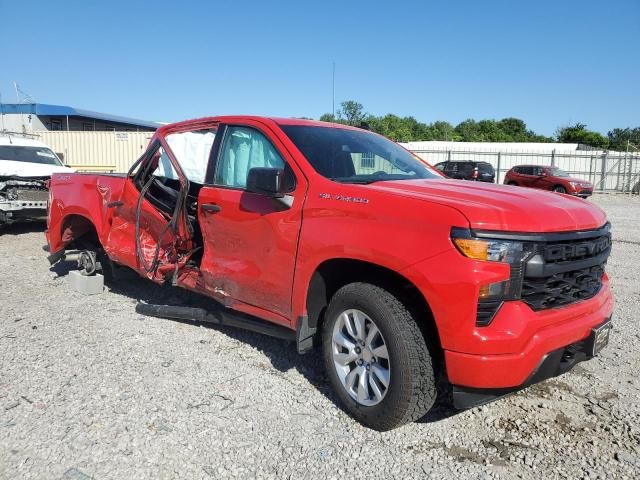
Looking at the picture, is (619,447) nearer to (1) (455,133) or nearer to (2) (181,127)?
(2) (181,127)

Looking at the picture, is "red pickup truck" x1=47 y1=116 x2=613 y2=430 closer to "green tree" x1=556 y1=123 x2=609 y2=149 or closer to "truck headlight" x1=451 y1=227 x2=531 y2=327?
"truck headlight" x1=451 y1=227 x2=531 y2=327

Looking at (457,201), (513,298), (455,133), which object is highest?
(455,133)

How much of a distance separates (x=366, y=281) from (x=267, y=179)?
3.02 ft

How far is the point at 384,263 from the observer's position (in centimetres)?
285

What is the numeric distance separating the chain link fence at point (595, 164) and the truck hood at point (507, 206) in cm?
2754

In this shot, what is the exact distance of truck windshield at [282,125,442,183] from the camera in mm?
3629

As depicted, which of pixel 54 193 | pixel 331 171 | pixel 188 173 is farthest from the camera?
pixel 54 193

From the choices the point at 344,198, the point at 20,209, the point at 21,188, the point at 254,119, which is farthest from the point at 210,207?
the point at 21,188

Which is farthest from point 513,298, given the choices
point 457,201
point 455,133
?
point 455,133

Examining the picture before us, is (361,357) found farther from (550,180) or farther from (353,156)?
(550,180)

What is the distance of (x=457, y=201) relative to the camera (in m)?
2.81

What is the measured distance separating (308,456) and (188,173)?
2922 mm

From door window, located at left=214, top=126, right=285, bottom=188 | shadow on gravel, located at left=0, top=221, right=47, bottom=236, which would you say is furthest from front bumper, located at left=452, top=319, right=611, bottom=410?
shadow on gravel, located at left=0, top=221, right=47, bottom=236

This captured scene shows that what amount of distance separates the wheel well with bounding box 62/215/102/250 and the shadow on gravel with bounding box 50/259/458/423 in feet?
1.87
